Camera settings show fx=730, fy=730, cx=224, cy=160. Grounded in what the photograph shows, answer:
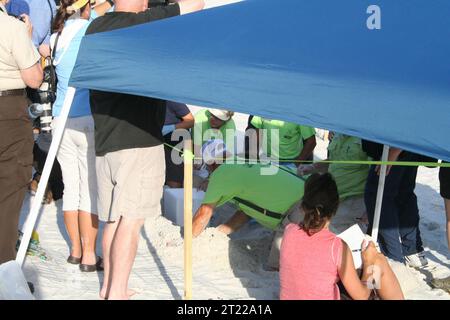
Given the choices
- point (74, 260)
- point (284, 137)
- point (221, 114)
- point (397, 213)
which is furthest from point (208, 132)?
point (74, 260)

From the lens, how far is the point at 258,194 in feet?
15.7

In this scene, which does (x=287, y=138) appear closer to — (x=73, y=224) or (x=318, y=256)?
(x=73, y=224)

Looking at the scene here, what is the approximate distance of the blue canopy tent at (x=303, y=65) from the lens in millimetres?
2963

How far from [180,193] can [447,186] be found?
7.07 ft

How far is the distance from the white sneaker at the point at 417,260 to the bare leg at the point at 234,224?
1.16m

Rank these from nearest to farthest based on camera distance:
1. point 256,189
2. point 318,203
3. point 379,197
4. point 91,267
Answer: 1. point 318,203
2. point 379,197
3. point 91,267
4. point 256,189

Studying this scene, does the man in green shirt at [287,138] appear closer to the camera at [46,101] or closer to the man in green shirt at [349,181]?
the man in green shirt at [349,181]

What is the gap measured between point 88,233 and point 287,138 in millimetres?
2384

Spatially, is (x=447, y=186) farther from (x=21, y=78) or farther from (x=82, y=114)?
(x=21, y=78)

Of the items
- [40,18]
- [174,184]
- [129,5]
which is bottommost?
[174,184]

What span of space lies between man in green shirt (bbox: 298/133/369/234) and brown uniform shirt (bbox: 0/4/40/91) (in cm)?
264

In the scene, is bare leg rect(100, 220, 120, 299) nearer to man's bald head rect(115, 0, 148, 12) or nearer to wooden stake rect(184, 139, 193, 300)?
wooden stake rect(184, 139, 193, 300)

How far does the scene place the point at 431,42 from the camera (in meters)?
3.34

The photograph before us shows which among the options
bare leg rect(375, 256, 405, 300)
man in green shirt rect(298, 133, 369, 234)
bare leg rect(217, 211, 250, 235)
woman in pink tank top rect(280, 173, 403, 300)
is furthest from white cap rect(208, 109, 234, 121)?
bare leg rect(375, 256, 405, 300)
